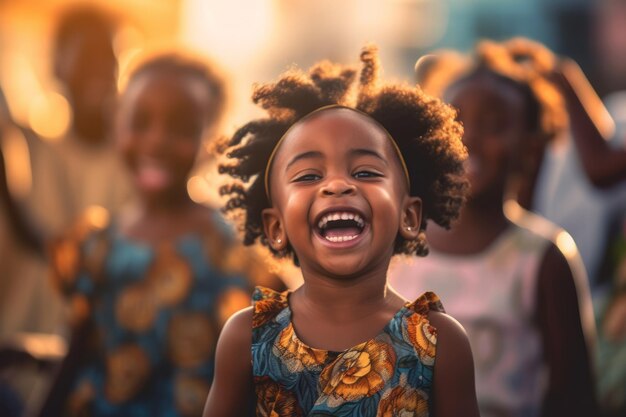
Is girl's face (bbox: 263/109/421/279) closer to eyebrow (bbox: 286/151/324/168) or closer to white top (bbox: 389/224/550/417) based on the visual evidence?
eyebrow (bbox: 286/151/324/168)

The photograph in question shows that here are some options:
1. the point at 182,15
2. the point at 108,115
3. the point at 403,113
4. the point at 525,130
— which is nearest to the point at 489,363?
the point at 525,130

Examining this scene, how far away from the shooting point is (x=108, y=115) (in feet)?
20.4

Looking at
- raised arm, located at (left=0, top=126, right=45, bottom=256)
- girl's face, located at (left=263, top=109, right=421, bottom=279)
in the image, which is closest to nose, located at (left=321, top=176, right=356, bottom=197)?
girl's face, located at (left=263, top=109, right=421, bottom=279)

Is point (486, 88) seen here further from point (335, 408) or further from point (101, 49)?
point (101, 49)

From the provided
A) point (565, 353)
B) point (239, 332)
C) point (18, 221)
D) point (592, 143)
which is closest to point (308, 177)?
point (239, 332)

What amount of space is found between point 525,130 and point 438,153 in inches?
61.1

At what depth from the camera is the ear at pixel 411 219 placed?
2.78 meters

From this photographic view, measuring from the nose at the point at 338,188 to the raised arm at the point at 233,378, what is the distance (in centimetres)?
41

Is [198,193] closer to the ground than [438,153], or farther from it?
farther from it

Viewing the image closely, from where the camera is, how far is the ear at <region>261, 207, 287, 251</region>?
9.35 ft

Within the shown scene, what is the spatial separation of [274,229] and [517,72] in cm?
189

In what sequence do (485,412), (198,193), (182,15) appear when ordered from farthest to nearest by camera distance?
1. (182,15)
2. (198,193)
3. (485,412)

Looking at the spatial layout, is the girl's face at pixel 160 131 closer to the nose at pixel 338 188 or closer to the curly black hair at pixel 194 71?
the curly black hair at pixel 194 71

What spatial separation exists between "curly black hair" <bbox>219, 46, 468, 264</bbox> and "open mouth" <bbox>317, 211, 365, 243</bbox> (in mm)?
301
